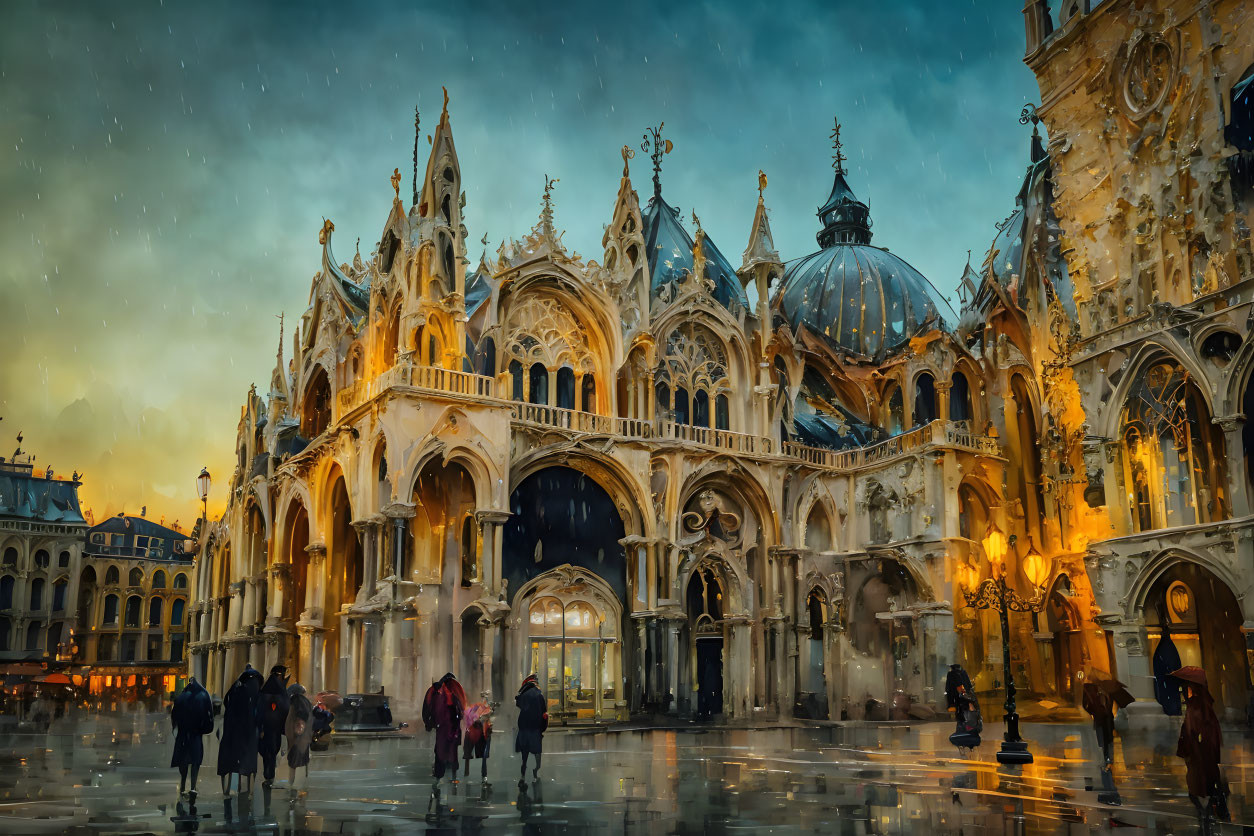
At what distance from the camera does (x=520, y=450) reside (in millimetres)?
33594

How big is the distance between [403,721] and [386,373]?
9411 millimetres

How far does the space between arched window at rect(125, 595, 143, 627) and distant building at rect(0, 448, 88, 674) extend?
6793 millimetres

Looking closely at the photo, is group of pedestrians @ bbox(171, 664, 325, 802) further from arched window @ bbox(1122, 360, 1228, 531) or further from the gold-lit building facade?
arched window @ bbox(1122, 360, 1228, 531)

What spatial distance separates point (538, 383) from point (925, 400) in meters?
15.2

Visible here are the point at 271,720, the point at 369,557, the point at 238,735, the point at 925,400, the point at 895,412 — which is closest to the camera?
the point at 238,735

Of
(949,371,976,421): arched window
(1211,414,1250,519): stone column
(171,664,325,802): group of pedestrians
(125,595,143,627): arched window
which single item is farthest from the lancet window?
(125,595,143,627): arched window

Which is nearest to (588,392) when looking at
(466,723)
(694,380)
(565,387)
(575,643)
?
(565,387)

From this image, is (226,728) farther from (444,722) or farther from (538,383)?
(538,383)

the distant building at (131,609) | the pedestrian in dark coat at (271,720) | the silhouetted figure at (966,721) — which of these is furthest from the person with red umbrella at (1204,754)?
the distant building at (131,609)

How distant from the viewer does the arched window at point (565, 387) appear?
36.8 m

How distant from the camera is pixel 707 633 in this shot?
37.7 m

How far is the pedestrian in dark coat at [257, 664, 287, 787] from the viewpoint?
16172 millimetres

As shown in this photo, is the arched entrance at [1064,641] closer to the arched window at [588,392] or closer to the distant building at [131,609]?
the arched window at [588,392]

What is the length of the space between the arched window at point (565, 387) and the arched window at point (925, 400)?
43.9 ft
